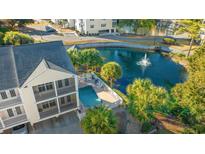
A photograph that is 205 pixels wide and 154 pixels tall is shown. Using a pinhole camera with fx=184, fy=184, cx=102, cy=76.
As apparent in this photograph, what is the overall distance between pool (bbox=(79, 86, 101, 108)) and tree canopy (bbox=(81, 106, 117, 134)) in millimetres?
8478

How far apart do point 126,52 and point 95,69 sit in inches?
712

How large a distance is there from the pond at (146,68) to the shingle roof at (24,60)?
18377mm

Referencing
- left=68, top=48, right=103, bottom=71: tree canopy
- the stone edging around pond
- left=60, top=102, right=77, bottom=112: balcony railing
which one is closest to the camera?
left=60, top=102, right=77, bottom=112: balcony railing

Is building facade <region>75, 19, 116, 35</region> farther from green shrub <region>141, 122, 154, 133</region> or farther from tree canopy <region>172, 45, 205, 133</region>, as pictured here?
green shrub <region>141, 122, 154, 133</region>

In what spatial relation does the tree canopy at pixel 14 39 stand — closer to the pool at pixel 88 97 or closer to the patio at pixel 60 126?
the pool at pixel 88 97

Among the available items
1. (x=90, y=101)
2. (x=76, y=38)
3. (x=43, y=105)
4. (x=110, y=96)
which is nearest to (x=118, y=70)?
(x=110, y=96)

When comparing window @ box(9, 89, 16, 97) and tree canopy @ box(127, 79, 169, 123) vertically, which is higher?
window @ box(9, 89, 16, 97)

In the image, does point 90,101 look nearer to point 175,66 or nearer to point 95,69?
point 95,69

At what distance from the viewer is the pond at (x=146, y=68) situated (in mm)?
44344

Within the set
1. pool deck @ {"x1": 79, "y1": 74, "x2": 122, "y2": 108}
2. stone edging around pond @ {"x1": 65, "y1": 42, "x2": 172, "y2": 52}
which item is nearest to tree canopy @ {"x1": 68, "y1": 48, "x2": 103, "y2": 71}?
pool deck @ {"x1": 79, "y1": 74, "x2": 122, "y2": 108}

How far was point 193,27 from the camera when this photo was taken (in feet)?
167

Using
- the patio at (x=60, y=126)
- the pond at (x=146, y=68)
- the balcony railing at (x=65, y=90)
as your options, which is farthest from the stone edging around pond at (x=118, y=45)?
the patio at (x=60, y=126)

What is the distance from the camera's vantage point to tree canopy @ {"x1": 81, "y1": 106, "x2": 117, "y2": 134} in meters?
21.2

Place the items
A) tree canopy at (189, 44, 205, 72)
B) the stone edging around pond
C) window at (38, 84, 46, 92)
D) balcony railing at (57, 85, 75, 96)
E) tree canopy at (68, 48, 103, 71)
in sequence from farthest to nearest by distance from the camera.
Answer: the stone edging around pond
tree canopy at (68, 48, 103, 71)
tree canopy at (189, 44, 205, 72)
balcony railing at (57, 85, 75, 96)
window at (38, 84, 46, 92)
